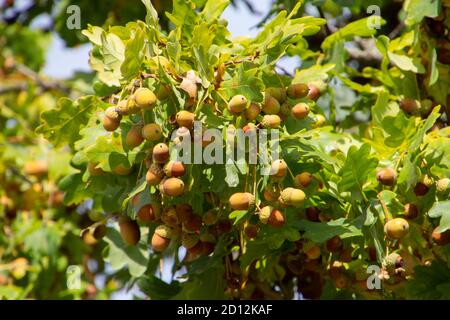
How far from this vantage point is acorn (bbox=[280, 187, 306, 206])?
2.03m

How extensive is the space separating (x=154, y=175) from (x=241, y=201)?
0.65 feet

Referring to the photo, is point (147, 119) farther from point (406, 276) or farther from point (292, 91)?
point (406, 276)

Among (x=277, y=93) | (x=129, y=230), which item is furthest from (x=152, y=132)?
(x=129, y=230)

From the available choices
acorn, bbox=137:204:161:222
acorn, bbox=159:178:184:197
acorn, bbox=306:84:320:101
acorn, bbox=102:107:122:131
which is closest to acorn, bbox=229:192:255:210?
acorn, bbox=159:178:184:197

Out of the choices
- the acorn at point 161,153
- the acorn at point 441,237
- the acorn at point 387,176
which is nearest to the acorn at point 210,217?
the acorn at point 161,153

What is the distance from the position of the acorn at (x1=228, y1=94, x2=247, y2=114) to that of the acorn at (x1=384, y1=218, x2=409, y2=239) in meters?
0.41

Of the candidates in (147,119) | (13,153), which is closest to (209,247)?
(147,119)

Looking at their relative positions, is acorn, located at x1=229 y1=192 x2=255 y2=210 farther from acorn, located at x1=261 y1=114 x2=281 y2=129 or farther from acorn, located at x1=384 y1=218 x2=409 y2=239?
acorn, located at x1=384 y1=218 x2=409 y2=239

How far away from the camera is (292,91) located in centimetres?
219

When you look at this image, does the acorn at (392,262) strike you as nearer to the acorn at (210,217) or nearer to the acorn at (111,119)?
the acorn at (210,217)

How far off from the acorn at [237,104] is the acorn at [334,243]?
0.42 m

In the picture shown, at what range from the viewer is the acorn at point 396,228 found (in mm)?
2045

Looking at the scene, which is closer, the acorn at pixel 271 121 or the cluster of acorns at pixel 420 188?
the acorn at pixel 271 121

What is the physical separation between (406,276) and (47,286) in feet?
5.22
